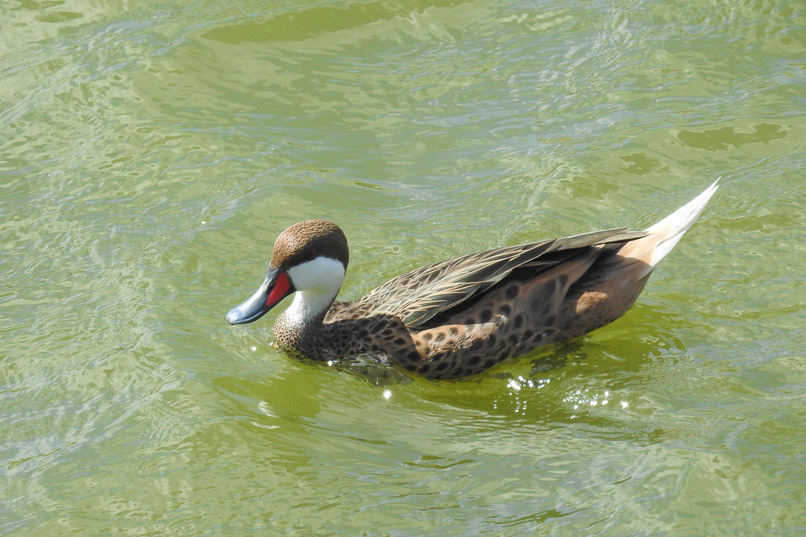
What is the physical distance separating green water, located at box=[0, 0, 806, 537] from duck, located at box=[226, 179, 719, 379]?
19 centimetres

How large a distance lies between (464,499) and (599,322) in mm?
2040

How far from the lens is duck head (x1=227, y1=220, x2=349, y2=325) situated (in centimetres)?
736

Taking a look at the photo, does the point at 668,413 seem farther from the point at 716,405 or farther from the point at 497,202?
the point at 497,202

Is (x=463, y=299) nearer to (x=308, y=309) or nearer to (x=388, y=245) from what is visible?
(x=308, y=309)

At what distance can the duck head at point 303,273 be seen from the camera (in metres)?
7.36

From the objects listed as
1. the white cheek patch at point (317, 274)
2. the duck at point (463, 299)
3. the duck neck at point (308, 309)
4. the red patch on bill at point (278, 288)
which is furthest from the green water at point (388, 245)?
the white cheek patch at point (317, 274)

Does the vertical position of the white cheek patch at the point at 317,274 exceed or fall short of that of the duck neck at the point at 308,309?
it exceeds it

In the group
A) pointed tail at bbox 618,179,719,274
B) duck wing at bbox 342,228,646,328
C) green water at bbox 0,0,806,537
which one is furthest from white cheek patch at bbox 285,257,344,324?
pointed tail at bbox 618,179,719,274

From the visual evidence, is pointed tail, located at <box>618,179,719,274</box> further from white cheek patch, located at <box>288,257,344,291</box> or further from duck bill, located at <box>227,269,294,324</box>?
Result: duck bill, located at <box>227,269,294,324</box>

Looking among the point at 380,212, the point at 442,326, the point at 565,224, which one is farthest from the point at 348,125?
the point at 442,326

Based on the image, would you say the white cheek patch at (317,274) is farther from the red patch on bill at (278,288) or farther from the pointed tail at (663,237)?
the pointed tail at (663,237)

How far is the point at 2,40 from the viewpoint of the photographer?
1088cm

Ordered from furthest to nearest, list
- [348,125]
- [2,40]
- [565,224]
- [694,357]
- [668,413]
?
[2,40] < [348,125] < [565,224] < [694,357] < [668,413]

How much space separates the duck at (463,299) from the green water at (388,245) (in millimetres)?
189
